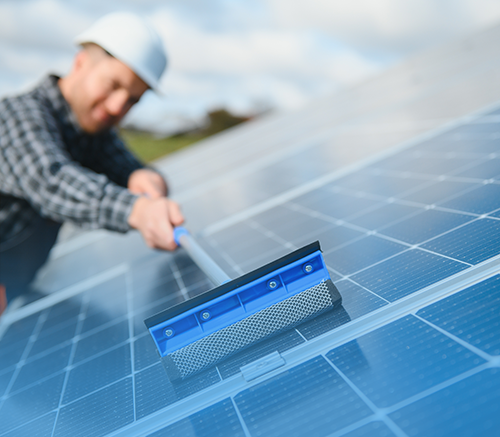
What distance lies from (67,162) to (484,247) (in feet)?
9.16

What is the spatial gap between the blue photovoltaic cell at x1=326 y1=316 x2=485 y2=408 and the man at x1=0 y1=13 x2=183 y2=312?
5.18 ft

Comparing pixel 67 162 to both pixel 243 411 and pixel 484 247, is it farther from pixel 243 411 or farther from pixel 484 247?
pixel 484 247

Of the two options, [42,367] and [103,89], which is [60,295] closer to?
[42,367]

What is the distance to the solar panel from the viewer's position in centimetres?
130

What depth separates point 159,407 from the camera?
1689mm

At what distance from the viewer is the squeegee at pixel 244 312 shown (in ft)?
5.93

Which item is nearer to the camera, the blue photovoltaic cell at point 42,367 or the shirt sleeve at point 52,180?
the blue photovoltaic cell at point 42,367

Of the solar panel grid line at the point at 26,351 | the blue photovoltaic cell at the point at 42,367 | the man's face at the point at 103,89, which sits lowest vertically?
the solar panel grid line at the point at 26,351

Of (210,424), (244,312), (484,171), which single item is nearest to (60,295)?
(244,312)

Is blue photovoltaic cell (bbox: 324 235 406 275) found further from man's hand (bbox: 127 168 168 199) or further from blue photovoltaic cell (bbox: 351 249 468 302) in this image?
man's hand (bbox: 127 168 168 199)

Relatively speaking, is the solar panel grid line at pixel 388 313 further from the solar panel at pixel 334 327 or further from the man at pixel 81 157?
the man at pixel 81 157

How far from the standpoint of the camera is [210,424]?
1473mm

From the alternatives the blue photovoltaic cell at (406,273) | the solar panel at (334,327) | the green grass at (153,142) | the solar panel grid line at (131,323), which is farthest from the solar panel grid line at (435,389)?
the green grass at (153,142)

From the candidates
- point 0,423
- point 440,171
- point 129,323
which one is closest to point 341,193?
point 440,171
